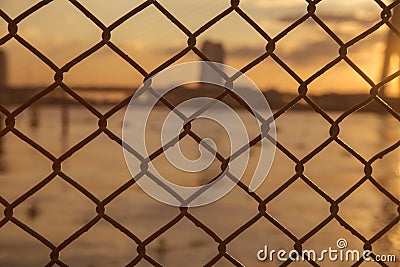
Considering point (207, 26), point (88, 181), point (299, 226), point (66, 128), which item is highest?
point (66, 128)

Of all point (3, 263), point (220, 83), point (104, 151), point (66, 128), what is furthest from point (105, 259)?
point (104, 151)

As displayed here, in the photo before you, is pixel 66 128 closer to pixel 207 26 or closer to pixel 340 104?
pixel 340 104

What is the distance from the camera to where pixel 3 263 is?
5828 millimetres

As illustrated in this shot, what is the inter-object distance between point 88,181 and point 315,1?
28.3ft

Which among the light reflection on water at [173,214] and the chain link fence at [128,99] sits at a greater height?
the light reflection on water at [173,214]

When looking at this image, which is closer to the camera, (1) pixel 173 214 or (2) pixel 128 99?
(2) pixel 128 99

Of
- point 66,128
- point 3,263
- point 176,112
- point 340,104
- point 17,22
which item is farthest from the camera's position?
point 66,128

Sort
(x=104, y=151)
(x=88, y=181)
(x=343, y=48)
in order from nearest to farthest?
1. (x=343, y=48)
2. (x=88, y=181)
3. (x=104, y=151)

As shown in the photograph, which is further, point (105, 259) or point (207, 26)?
point (105, 259)

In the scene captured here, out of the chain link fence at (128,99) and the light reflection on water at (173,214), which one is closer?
the chain link fence at (128,99)

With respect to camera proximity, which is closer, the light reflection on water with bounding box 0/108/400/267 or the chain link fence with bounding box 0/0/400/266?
the chain link fence with bounding box 0/0/400/266

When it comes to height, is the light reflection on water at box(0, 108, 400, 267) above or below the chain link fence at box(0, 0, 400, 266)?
above

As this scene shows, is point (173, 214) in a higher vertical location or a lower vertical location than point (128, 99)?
higher

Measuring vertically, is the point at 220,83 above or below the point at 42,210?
below
